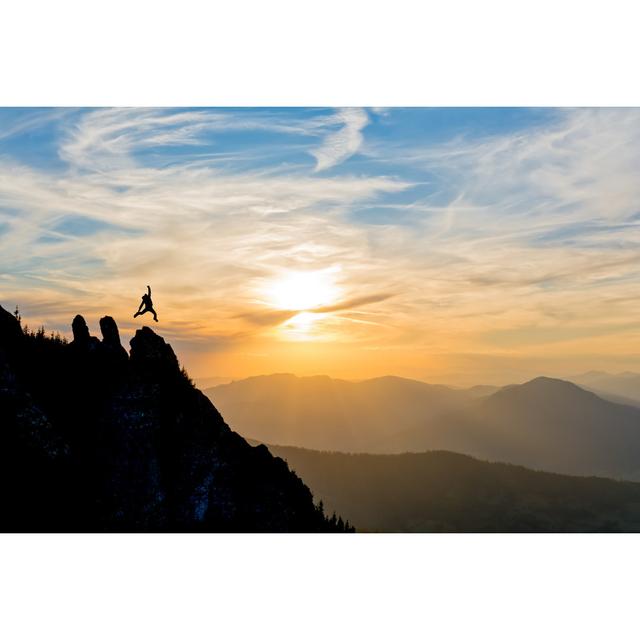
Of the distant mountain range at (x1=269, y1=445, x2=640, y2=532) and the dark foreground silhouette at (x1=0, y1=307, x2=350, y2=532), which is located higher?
the dark foreground silhouette at (x1=0, y1=307, x2=350, y2=532)

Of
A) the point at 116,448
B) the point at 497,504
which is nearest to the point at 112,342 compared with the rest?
the point at 116,448

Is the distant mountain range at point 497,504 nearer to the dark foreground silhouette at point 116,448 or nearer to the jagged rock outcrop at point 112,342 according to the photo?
the dark foreground silhouette at point 116,448

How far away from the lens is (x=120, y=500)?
55.7 ft

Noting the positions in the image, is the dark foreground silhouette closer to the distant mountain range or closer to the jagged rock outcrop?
the jagged rock outcrop

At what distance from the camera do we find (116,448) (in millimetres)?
17484

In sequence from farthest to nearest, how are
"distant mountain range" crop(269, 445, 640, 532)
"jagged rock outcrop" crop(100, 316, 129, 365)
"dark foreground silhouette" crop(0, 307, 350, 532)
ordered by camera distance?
1. "distant mountain range" crop(269, 445, 640, 532)
2. "jagged rock outcrop" crop(100, 316, 129, 365)
3. "dark foreground silhouette" crop(0, 307, 350, 532)

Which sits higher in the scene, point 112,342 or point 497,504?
point 112,342

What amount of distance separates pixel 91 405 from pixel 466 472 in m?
199

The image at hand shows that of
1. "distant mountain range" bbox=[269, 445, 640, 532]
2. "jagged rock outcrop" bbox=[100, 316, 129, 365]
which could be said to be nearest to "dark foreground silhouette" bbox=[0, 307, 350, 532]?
"jagged rock outcrop" bbox=[100, 316, 129, 365]

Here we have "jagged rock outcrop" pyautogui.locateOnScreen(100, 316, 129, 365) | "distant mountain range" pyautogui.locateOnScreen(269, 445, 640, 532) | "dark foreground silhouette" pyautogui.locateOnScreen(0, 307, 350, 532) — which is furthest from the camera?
"distant mountain range" pyautogui.locateOnScreen(269, 445, 640, 532)

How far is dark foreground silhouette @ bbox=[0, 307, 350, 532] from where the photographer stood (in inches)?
635

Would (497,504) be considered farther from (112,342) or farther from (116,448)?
(116,448)
